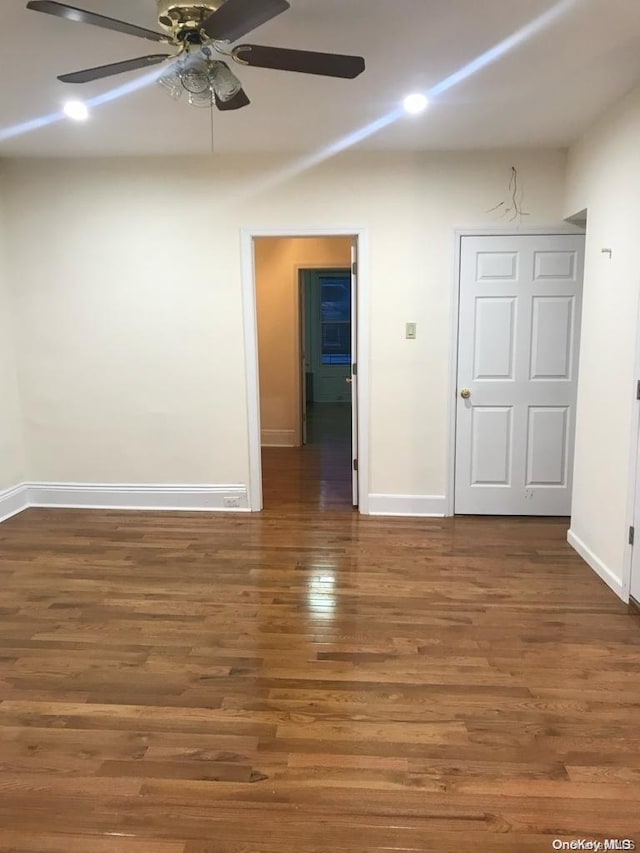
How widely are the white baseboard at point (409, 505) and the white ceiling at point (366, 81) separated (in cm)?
241

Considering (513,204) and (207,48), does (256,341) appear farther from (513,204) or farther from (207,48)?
(207,48)

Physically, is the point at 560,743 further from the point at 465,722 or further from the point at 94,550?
the point at 94,550

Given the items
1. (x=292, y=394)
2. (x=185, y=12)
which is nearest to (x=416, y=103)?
(x=185, y=12)

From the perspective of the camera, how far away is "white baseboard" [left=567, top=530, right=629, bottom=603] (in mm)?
3081

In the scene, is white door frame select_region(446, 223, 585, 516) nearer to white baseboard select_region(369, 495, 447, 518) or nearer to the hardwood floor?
white baseboard select_region(369, 495, 447, 518)

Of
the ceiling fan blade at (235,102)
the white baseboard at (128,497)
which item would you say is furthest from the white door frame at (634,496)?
the white baseboard at (128,497)

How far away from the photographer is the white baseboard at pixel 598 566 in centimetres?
308

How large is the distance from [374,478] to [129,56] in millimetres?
2958

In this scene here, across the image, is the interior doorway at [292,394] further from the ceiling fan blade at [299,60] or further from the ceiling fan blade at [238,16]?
the ceiling fan blade at [238,16]

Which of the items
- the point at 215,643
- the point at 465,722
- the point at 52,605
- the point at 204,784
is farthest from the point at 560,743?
the point at 52,605

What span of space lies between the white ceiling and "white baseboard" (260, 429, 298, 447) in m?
3.36

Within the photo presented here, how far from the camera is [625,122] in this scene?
2.99 metres

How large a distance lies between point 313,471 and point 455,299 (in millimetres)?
2249

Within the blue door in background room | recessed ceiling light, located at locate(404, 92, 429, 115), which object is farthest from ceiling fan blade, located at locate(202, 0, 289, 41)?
the blue door in background room
